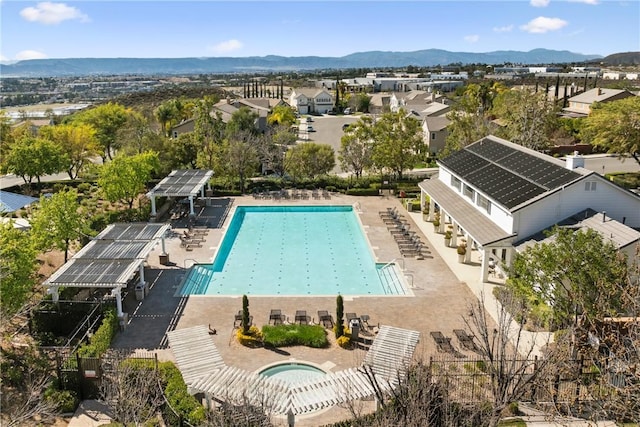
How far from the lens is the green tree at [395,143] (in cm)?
4516

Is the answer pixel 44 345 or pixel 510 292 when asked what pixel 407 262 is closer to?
pixel 510 292

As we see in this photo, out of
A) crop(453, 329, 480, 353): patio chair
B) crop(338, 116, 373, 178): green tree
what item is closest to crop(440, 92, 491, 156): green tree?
crop(338, 116, 373, 178): green tree

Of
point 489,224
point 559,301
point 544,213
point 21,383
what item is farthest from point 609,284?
point 21,383

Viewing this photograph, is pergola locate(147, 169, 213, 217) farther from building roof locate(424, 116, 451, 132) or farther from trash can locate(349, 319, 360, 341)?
building roof locate(424, 116, 451, 132)

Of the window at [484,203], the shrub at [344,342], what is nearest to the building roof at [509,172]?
the window at [484,203]

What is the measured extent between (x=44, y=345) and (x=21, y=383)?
9.44 ft

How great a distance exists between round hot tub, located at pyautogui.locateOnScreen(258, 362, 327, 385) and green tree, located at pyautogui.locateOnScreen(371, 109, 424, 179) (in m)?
28.8

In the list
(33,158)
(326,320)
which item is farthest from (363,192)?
(33,158)

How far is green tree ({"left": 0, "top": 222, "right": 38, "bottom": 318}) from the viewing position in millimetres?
18016

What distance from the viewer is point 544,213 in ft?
83.8

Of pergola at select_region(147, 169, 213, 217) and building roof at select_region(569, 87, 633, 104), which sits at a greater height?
building roof at select_region(569, 87, 633, 104)

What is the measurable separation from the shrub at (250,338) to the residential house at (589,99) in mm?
71123

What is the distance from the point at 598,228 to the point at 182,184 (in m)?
27.7

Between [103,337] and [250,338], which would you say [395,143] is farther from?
[103,337]
